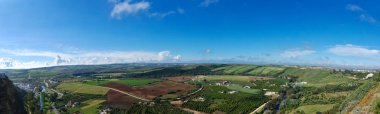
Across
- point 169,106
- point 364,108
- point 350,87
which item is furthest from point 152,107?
point 350,87

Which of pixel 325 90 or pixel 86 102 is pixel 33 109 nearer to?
pixel 86 102

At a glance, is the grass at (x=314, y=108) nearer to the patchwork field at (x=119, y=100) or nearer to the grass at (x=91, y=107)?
the patchwork field at (x=119, y=100)

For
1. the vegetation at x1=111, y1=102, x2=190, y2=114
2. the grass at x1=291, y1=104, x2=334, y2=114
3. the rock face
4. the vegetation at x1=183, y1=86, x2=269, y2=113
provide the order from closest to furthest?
1. the rock face
2. the grass at x1=291, y1=104, x2=334, y2=114
3. the vegetation at x1=111, y1=102, x2=190, y2=114
4. the vegetation at x1=183, y1=86, x2=269, y2=113

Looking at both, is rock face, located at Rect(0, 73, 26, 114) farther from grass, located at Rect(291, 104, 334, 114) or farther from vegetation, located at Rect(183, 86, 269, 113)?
grass, located at Rect(291, 104, 334, 114)

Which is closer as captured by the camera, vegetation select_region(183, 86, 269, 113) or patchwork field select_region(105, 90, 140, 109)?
vegetation select_region(183, 86, 269, 113)

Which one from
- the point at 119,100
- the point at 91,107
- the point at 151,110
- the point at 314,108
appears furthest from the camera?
the point at 119,100

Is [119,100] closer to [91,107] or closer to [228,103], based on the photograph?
[91,107]

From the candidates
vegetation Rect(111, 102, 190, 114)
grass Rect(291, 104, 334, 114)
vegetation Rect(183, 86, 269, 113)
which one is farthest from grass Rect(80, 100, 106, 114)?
grass Rect(291, 104, 334, 114)

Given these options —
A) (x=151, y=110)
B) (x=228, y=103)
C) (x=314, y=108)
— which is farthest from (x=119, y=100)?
(x=314, y=108)

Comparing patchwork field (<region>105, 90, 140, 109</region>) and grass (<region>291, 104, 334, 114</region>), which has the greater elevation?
grass (<region>291, 104, 334, 114</region>)

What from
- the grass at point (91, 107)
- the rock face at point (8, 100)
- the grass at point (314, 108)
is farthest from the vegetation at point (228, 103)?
the rock face at point (8, 100)

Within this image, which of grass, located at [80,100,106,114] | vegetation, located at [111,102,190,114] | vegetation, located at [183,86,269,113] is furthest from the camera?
grass, located at [80,100,106,114]
